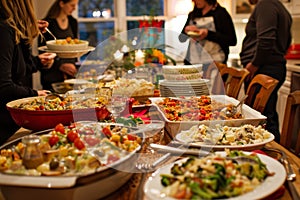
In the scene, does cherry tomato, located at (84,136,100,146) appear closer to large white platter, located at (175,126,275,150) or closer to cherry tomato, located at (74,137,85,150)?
cherry tomato, located at (74,137,85,150)

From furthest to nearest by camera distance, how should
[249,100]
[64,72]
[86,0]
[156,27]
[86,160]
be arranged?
[86,0], [64,72], [156,27], [249,100], [86,160]

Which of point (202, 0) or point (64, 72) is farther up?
point (202, 0)

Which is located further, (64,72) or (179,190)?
(64,72)

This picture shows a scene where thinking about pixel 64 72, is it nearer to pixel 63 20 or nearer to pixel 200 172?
pixel 63 20

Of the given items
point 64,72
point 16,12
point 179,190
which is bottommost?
point 64,72

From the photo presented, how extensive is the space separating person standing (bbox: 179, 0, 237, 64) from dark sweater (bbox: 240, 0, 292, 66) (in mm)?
268

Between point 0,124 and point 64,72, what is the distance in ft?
6.02

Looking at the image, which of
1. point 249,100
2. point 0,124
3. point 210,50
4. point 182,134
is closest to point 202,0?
point 210,50

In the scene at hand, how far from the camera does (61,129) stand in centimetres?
133

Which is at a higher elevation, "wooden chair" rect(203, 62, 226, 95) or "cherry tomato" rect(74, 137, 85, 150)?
"cherry tomato" rect(74, 137, 85, 150)

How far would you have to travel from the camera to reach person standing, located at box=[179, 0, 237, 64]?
3611 mm

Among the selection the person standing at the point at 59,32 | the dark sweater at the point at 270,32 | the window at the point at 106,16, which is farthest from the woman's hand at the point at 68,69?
the dark sweater at the point at 270,32

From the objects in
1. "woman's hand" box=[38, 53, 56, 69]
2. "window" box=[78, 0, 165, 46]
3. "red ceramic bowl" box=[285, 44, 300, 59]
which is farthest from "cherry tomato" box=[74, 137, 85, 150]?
"window" box=[78, 0, 165, 46]

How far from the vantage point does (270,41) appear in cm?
326
